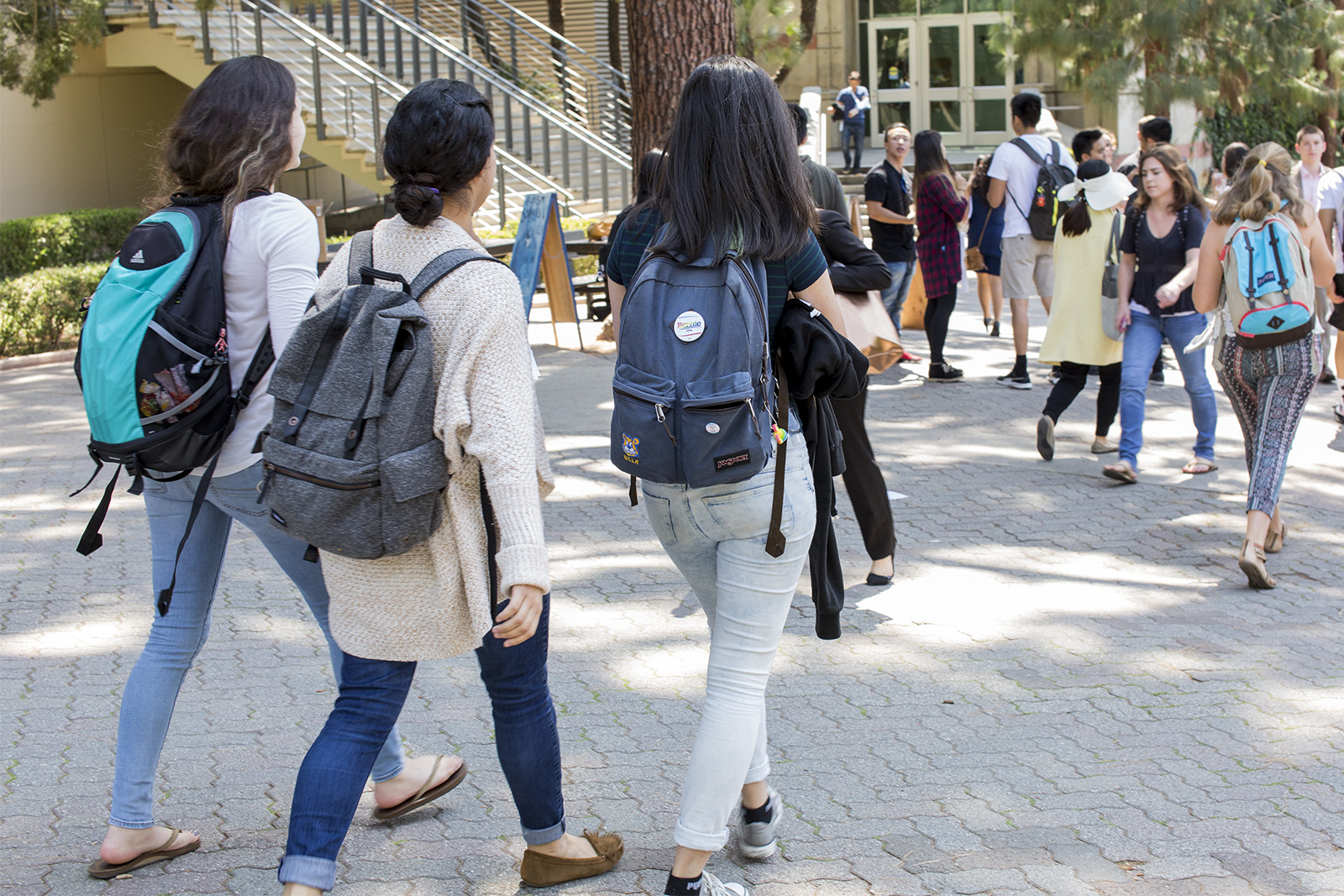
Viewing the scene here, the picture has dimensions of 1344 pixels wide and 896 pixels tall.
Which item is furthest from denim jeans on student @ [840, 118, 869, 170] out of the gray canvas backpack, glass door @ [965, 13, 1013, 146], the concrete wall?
the gray canvas backpack

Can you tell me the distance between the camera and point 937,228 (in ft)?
31.6

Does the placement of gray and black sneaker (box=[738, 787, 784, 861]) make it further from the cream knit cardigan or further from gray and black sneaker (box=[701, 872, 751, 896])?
the cream knit cardigan

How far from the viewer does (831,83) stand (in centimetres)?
3077

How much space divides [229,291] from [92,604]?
113 inches

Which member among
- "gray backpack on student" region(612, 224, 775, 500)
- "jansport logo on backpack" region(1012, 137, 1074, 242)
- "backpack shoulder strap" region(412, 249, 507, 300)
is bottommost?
"gray backpack on student" region(612, 224, 775, 500)

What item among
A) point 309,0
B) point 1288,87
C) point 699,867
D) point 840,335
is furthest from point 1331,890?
point 1288,87

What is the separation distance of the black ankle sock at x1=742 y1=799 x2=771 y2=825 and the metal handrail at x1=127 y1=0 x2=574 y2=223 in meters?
14.7

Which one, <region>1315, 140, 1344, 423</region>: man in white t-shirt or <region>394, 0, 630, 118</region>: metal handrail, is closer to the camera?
<region>1315, 140, 1344, 423</region>: man in white t-shirt

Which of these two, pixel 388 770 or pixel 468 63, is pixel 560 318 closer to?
pixel 388 770

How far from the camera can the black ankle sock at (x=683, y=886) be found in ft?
9.18

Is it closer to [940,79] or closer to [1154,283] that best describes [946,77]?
[940,79]

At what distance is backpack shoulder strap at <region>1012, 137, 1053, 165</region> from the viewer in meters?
9.63

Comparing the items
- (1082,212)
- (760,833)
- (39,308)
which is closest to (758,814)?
(760,833)

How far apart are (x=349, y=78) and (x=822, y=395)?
1704 centimetres
